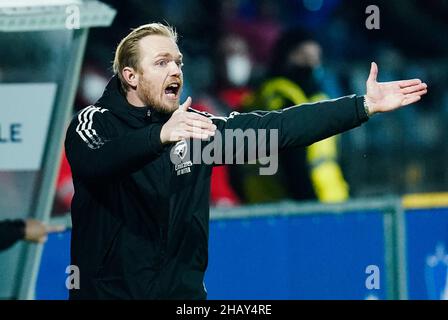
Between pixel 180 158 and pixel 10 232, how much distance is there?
4.80 ft

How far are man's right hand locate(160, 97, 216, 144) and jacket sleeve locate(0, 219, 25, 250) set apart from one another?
6.24ft

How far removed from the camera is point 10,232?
617 centimetres

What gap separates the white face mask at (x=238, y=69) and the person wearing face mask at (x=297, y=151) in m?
2.43

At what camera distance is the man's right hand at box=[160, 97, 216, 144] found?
4.45m

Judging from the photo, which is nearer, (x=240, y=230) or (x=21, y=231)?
(x=21, y=231)

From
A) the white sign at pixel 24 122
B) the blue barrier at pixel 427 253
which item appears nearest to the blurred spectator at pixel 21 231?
the white sign at pixel 24 122

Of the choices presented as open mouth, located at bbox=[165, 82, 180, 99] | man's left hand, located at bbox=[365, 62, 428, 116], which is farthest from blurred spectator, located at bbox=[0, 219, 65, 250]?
man's left hand, located at bbox=[365, 62, 428, 116]

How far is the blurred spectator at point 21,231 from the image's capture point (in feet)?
20.2

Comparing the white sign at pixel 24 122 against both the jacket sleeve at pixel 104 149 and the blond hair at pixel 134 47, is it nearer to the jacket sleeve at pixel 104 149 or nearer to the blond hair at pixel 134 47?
the blond hair at pixel 134 47

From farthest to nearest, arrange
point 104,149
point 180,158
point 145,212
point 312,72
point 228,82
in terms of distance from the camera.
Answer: point 228,82, point 312,72, point 180,158, point 145,212, point 104,149

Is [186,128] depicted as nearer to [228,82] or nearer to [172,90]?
[172,90]

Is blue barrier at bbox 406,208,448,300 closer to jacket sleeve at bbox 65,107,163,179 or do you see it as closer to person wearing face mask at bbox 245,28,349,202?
person wearing face mask at bbox 245,28,349,202

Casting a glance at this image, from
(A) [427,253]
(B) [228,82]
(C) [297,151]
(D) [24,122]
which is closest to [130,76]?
(D) [24,122]
